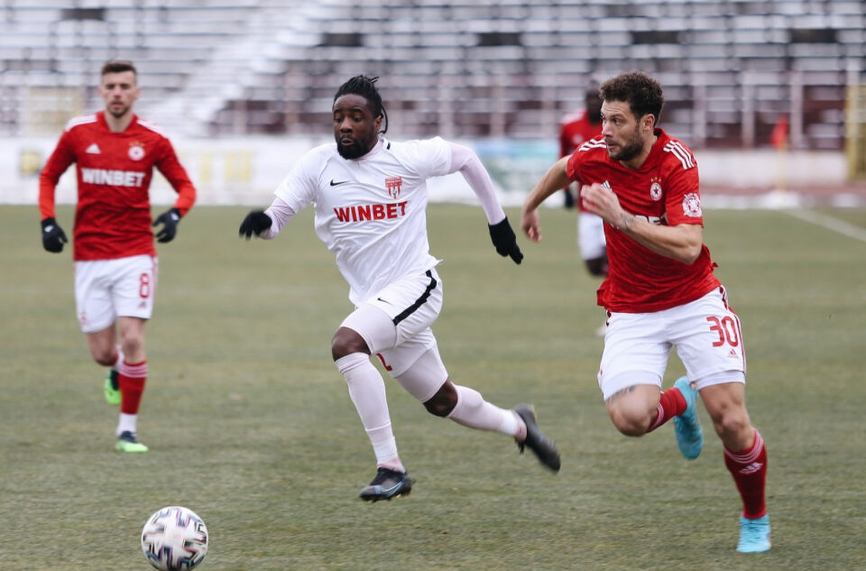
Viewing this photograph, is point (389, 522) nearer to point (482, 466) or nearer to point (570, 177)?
point (482, 466)

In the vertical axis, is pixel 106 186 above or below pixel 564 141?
above

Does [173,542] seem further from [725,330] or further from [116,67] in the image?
[116,67]

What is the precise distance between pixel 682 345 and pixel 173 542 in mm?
2217

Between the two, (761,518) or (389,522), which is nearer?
(761,518)

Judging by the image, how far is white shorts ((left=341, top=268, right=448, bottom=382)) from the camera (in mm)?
5832

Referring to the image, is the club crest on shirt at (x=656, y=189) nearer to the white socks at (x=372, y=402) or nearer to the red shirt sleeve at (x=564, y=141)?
the white socks at (x=372, y=402)

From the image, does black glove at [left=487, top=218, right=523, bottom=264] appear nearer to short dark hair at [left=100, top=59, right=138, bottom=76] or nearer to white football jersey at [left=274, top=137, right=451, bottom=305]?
white football jersey at [left=274, top=137, right=451, bottom=305]

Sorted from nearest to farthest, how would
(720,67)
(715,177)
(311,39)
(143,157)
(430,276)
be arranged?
(430,276), (143,157), (715,177), (720,67), (311,39)

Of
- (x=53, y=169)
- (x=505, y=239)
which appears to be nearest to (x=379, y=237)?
(x=505, y=239)

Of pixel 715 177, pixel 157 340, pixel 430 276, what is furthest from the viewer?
pixel 715 177

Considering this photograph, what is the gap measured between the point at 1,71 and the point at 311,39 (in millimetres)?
8685

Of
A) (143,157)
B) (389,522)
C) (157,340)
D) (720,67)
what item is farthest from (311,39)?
(389,522)

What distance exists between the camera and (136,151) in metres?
7.59

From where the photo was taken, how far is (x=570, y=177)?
565 centimetres
